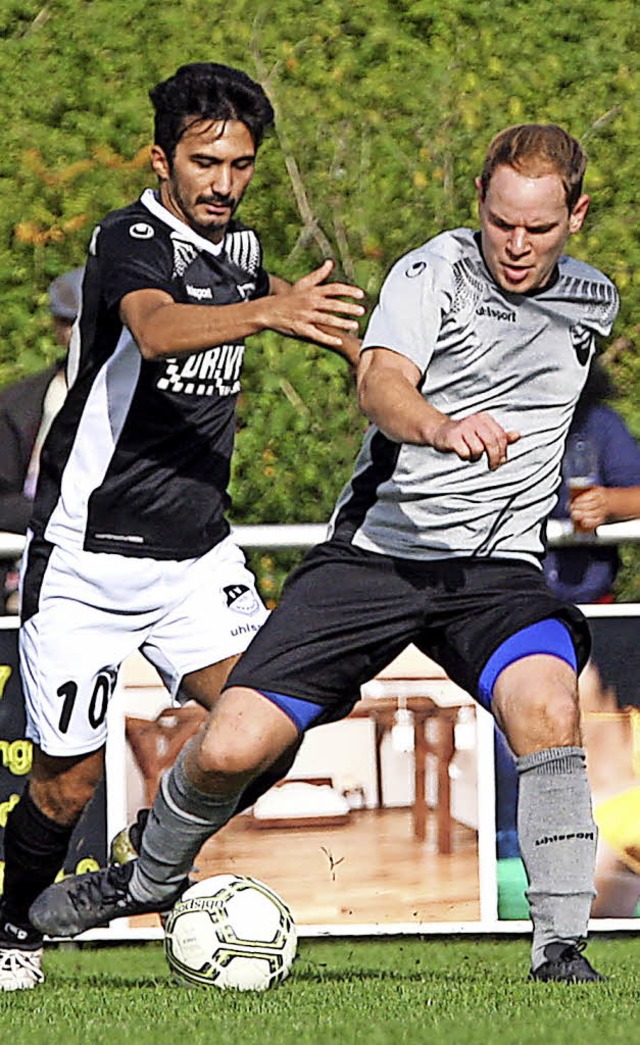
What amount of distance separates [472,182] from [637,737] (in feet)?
9.91

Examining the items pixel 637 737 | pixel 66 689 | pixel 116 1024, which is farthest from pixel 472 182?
pixel 116 1024

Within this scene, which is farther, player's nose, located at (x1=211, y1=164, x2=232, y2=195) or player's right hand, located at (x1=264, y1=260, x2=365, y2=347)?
player's nose, located at (x1=211, y1=164, x2=232, y2=195)

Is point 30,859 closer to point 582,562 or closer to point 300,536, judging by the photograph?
point 300,536

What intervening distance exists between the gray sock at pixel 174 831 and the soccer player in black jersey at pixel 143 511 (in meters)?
0.41

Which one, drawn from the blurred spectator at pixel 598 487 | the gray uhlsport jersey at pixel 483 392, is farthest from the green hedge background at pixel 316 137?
the gray uhlsport jersey at pixel 483 392

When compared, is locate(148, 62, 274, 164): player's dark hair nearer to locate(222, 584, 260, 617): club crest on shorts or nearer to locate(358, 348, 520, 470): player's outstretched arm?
locate(358, 348, 520, 470): player's outstretched arm

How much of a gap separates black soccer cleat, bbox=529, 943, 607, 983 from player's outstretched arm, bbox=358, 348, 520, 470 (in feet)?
4.43

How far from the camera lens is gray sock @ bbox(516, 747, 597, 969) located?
555 centimetres

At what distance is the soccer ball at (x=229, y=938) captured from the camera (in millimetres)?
6094

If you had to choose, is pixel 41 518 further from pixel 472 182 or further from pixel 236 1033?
pixel 472 182

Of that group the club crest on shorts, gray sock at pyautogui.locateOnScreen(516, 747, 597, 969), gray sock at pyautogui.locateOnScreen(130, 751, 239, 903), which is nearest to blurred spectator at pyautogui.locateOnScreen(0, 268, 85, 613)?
the club crest on shorts

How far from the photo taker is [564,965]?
5.56 meters

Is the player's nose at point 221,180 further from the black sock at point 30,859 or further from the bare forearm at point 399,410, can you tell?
the black sock at point 30,859

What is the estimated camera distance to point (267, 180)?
32.0 ft
